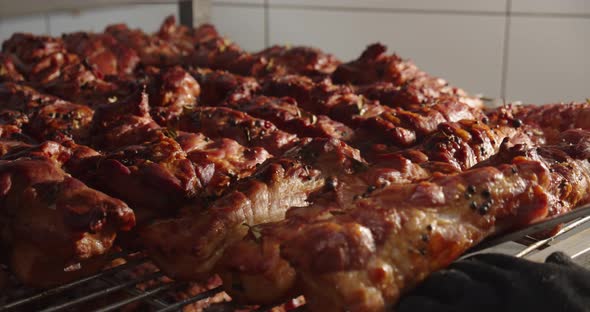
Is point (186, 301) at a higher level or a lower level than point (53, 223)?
lower

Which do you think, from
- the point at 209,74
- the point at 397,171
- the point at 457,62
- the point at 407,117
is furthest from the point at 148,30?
the point at 397,171

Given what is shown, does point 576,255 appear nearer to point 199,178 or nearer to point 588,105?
point 199,178

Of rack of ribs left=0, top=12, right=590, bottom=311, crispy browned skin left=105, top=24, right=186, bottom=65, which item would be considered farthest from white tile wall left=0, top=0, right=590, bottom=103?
rack of ribs left=0, top=12, right=590, bottom=311

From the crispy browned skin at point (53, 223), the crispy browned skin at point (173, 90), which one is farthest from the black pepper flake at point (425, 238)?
the crispy browned skin at point (173, 90)

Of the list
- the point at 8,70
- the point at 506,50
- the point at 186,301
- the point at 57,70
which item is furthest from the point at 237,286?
the point at 506,50

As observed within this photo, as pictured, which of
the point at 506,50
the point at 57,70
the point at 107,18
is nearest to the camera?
the point at 57,70

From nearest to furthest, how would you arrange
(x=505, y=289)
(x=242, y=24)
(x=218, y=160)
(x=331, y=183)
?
(x=505, y=289), (x=331, y=183), (x=218, y=160), (x=242, y=24)

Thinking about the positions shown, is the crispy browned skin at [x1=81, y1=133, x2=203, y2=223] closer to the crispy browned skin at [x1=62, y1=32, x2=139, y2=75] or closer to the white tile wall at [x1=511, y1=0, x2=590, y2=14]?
the crispy browned skin at [x1=62, y1=32, x2=139, y2=75]

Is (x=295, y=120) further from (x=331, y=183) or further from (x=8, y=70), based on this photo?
(x=8, y=70)
